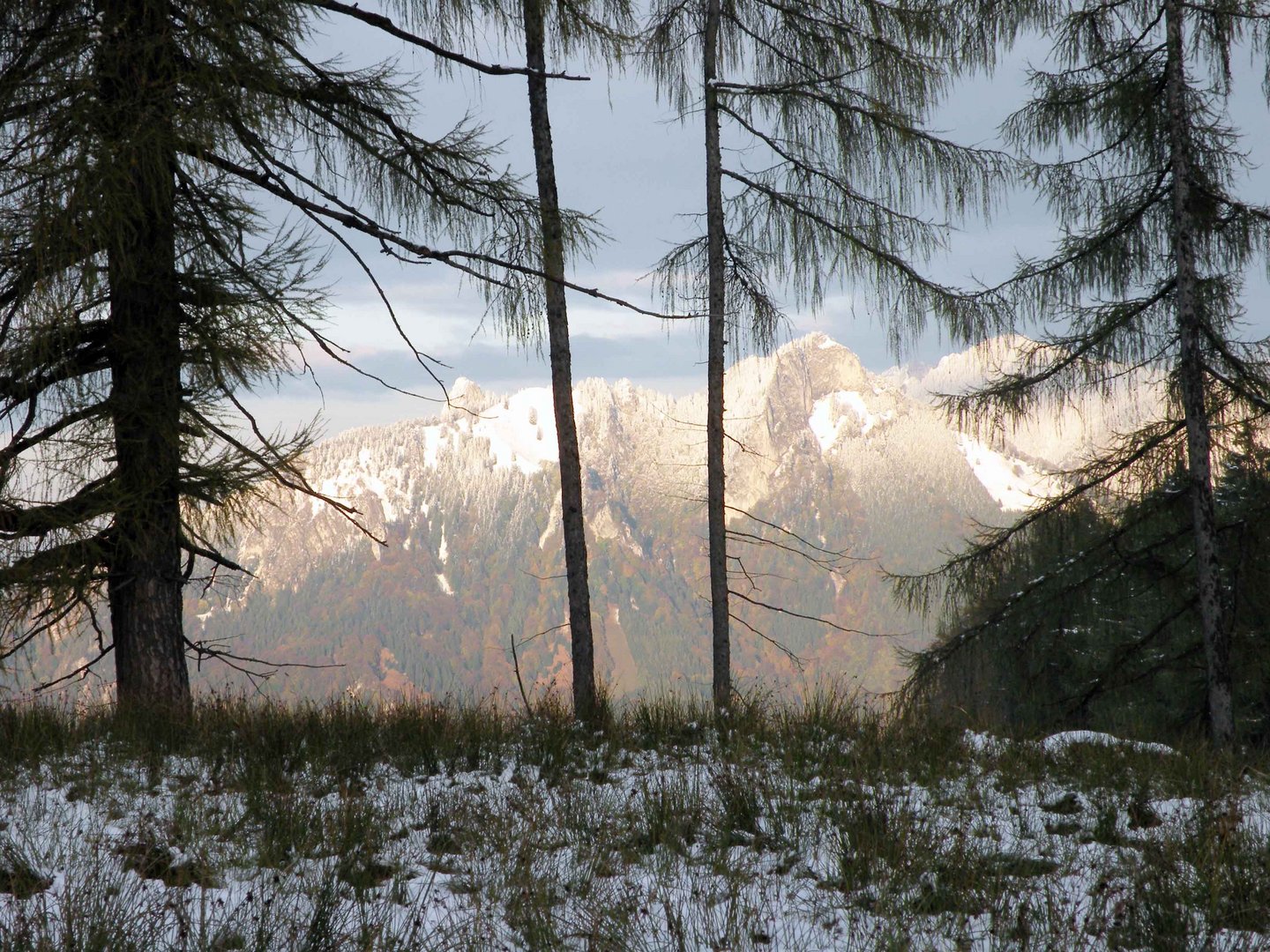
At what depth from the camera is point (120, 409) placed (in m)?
6.28

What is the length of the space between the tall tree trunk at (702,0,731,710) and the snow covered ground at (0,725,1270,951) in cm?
437

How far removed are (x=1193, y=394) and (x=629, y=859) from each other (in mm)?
7620

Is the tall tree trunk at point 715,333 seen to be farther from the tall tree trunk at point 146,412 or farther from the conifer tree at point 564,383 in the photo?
the tall tree trunk at point 146,412

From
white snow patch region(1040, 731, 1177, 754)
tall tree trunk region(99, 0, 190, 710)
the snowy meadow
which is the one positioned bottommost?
white snow patch region(1040, 731, 1177, 754)

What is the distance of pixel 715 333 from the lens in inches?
367

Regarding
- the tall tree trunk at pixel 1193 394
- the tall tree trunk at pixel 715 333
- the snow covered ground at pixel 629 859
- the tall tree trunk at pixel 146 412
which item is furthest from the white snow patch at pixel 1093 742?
the tall tree trunk at pixel 146 412

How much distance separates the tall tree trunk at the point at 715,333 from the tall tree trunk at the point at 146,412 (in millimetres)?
4989

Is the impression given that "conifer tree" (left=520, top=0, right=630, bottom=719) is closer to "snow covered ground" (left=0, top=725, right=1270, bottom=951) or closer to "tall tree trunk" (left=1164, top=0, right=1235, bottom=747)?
"snow covered ground" (left=0, top=725, right=1270, bottom=951)

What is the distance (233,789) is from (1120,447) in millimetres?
8648

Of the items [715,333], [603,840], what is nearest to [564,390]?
[715,333]

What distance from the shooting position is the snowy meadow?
2707 millimetres

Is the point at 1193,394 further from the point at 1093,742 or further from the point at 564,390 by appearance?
the point at 564,390

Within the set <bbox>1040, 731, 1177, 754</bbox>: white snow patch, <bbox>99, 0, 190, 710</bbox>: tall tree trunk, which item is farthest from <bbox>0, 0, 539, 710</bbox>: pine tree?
<bbox>1040, 731, 1177, 754</bbox>: white snow patch

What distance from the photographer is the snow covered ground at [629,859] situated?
268 cm
